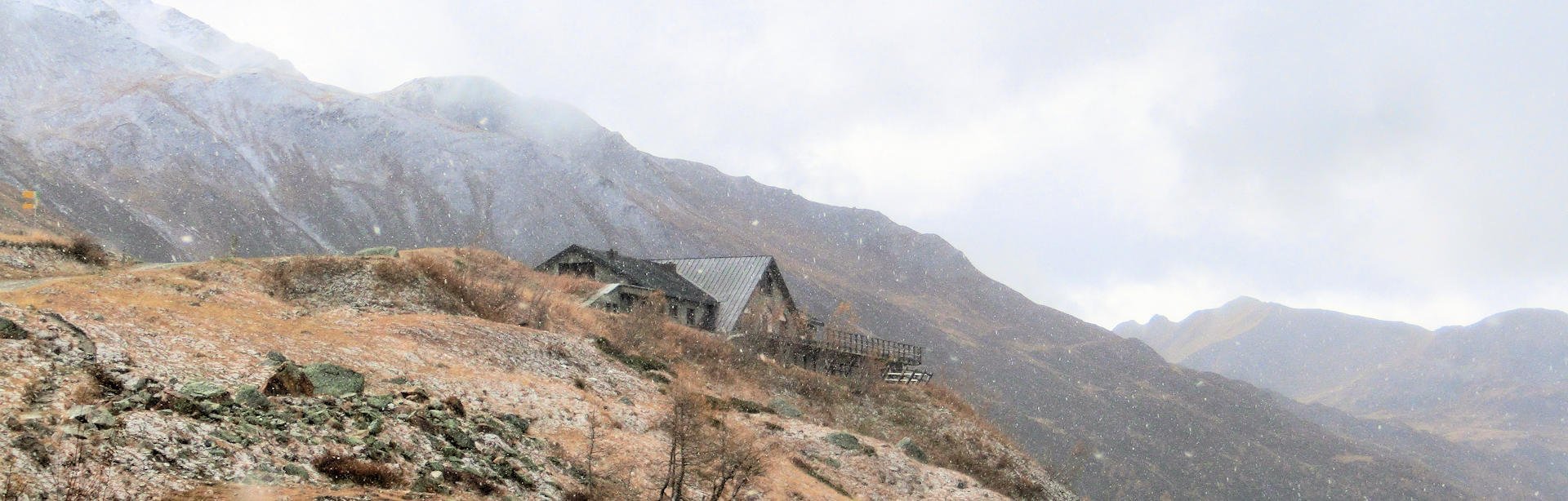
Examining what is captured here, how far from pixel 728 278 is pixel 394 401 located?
3895 centimetres

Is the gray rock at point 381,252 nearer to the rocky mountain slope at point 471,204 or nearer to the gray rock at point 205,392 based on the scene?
the gray rock at point 205,392

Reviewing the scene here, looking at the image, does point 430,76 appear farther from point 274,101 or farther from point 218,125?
→ point 218,125

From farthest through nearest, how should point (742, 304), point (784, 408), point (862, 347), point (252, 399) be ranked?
1. point (742, 304)
2. point (862, 347)
3. point (784, 408)
4. point (252, 399)

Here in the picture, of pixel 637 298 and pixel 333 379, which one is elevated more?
pixel 637 298

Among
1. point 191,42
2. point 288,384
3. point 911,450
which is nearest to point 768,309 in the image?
point 911,450

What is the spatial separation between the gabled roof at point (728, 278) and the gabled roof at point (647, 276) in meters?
1.19

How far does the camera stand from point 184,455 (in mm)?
9023

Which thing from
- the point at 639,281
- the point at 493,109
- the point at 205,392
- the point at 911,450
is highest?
the point at 493,109

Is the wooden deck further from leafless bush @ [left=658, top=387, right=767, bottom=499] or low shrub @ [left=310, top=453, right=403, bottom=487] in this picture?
low shrub @ [left=310, top=453, right=403, bottom=487]

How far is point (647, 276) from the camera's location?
4731 cm

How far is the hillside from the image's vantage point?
9258mm

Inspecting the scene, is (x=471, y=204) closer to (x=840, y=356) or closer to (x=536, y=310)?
(x=840, y=356)

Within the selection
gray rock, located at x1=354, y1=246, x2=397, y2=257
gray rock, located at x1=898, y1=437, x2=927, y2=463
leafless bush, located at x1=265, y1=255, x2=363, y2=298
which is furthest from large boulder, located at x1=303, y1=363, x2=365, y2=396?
gray rock, located at x1=898, y1=437, x2=927, y2=463

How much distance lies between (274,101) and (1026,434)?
402ft
